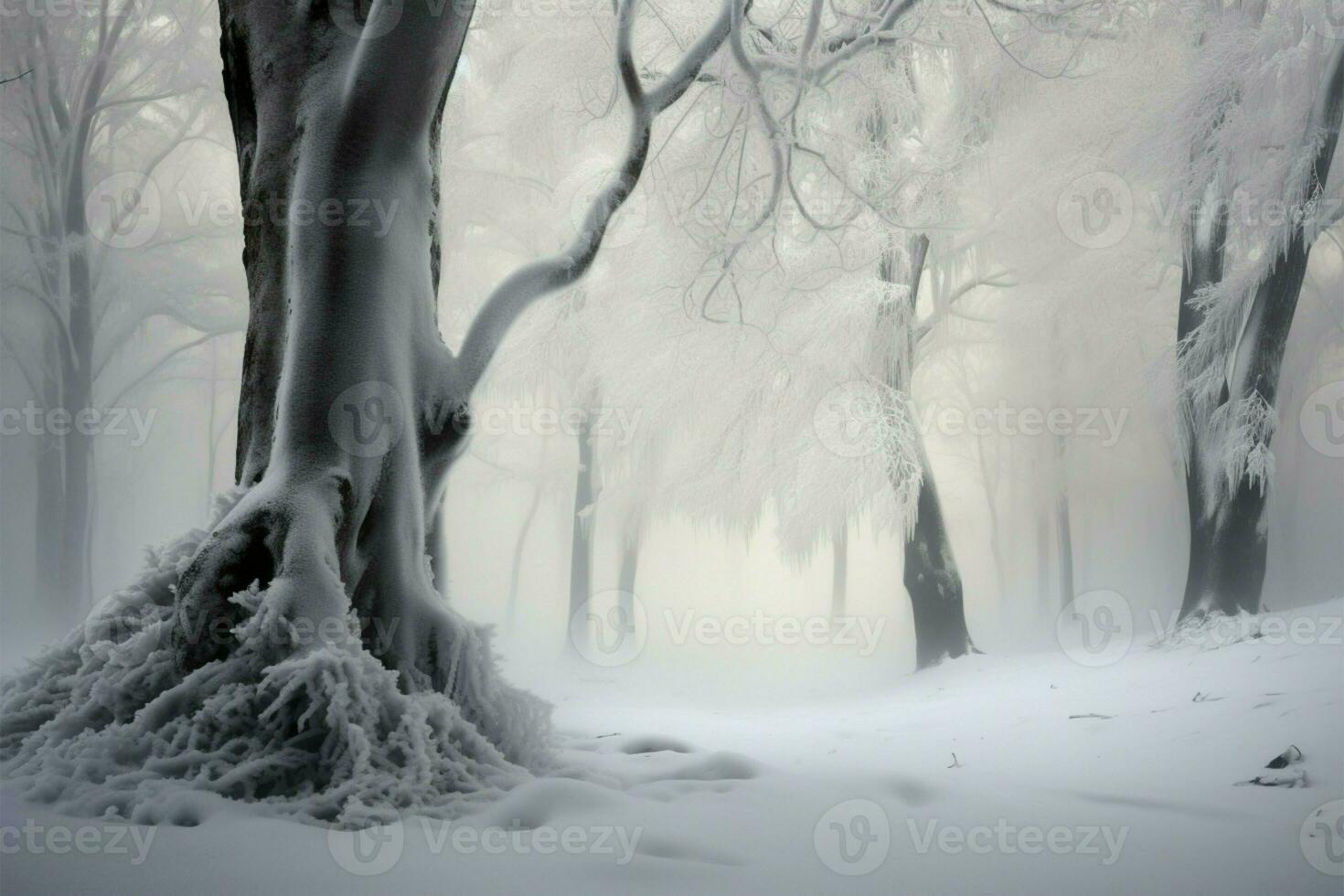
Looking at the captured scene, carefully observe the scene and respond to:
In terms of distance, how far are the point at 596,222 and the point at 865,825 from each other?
238 centimetres

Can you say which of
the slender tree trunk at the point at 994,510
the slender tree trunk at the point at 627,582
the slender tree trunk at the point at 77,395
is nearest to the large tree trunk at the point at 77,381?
the slender tree trunk at the point at 77,395

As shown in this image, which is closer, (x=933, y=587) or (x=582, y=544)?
(x=933, y=587)

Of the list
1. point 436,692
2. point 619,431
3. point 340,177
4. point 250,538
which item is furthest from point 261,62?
point 619,431

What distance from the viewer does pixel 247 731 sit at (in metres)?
2.26

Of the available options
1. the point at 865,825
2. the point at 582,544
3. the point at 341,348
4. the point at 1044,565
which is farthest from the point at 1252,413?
the point at 1044,565

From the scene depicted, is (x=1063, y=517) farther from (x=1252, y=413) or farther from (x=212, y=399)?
(x=212, y=399)

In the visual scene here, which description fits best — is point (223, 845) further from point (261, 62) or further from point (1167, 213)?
point (1167, 213)

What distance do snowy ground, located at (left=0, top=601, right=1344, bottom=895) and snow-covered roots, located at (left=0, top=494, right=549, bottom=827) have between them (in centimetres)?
12

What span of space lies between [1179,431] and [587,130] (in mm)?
5984

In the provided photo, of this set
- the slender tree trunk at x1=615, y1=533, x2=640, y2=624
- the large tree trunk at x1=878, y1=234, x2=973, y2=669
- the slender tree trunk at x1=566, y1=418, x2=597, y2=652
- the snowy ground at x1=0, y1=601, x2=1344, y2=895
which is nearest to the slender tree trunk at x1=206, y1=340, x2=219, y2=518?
the slender tree trunk at x1=566, y1=418, x2=597, y2=652

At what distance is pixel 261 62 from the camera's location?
3133mm

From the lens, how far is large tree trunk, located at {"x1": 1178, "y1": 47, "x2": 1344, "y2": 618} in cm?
593

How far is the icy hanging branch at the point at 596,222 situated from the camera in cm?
322

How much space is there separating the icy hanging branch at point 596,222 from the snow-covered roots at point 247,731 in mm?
1138
